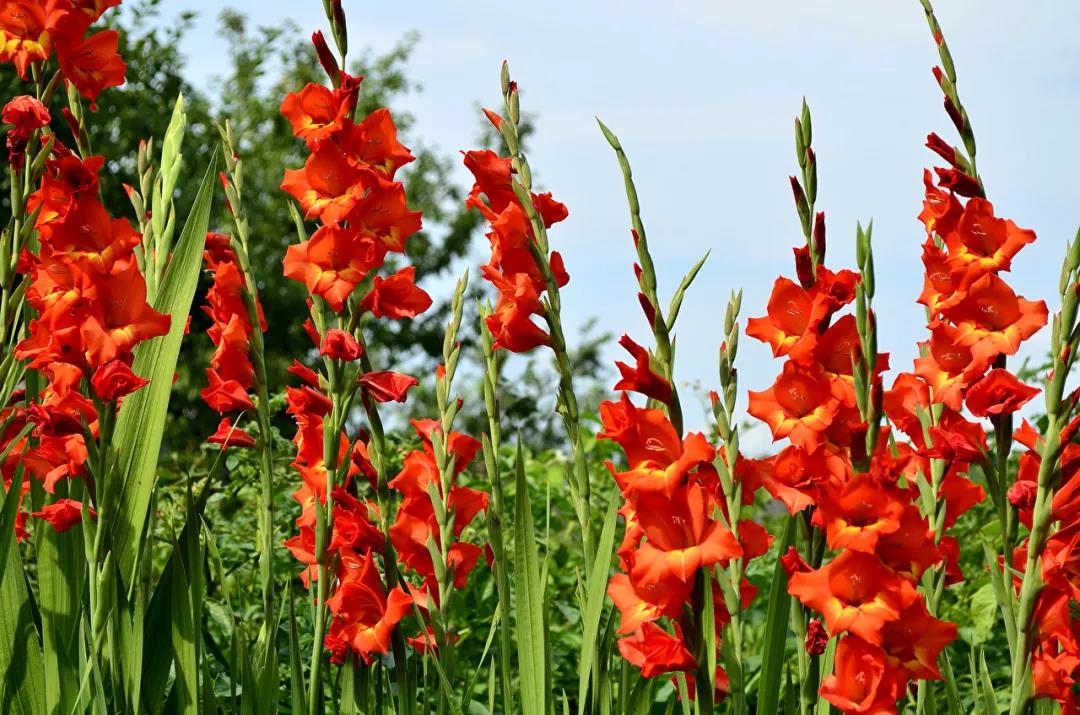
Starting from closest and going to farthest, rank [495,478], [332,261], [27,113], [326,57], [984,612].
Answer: [495,478]
[332,261]
[326,57]
[27,113]
[984,612]

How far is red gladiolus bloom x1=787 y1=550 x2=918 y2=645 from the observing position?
1476mm

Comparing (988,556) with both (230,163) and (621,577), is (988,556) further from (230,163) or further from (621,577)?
(230,163)

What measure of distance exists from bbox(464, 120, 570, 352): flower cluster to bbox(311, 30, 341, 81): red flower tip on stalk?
0.29 meters

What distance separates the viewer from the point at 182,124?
207cm

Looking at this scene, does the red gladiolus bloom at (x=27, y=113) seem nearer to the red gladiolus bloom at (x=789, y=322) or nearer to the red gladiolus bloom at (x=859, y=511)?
the red gladiolus bloom at (x=789, y=322)

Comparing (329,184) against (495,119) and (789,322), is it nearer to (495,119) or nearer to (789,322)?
(495,119)

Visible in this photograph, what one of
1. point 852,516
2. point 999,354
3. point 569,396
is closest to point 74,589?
point 569,396

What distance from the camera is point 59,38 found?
2.37 metres

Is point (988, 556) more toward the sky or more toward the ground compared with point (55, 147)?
more toward the ground

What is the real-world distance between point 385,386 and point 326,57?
55 cm

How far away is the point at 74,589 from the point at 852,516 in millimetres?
1404

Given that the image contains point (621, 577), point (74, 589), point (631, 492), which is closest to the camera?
point (631, 492)

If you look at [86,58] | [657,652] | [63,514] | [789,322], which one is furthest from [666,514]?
[86,58]

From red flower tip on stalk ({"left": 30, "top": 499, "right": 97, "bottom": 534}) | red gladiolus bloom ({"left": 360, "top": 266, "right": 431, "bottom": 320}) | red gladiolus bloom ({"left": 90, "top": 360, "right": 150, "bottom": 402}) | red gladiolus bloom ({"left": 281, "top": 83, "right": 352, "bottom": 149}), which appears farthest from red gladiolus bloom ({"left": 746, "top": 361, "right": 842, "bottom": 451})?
red flower tip on stalk ({"left": 30, "top": 499, "right": 97, "bottom": 534})
